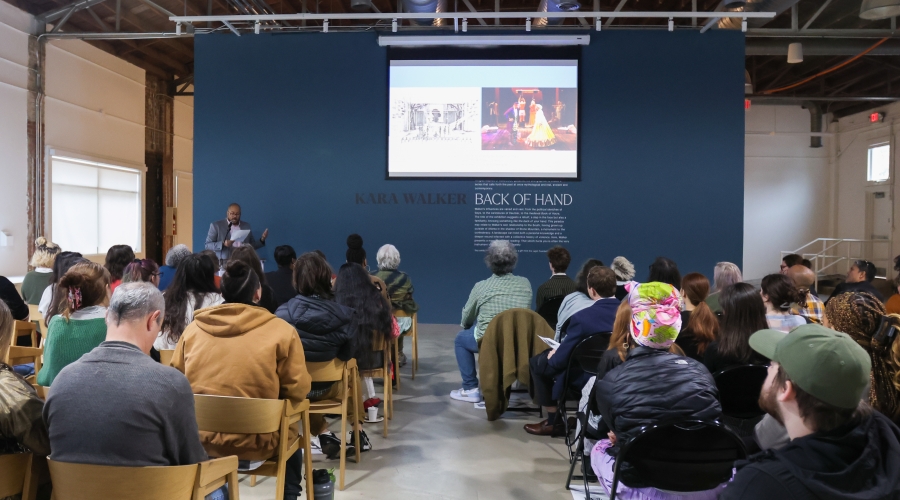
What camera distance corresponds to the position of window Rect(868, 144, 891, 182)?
1415 cm

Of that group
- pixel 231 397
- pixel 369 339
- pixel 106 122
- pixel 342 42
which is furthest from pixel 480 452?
pixel 106 122

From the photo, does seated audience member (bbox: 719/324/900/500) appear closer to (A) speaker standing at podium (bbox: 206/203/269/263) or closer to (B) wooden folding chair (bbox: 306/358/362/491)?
(B) wooden folding chair (bbox: 306/358/362/491)

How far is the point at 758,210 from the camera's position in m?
15.8

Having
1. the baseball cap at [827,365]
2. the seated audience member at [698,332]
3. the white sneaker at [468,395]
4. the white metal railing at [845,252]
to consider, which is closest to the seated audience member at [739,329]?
the seated audience member at [698,332]

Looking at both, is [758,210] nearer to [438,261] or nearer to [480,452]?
[438,261]

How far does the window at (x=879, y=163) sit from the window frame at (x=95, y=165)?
16328mm

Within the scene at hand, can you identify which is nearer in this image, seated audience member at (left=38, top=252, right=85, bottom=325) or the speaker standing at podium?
seated audience member at (left=38, top=252, right=85, bottom=325)

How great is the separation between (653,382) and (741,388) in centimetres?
79

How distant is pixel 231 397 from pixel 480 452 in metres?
1.94

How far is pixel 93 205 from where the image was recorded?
1136 cm

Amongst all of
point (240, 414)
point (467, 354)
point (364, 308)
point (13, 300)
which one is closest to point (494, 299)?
point (467, 354)

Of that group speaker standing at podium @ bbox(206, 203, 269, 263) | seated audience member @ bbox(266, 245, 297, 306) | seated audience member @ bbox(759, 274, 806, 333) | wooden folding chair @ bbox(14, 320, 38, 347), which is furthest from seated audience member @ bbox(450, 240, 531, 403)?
speaker standing at podium @ bbox(206, 203, 269, 263)

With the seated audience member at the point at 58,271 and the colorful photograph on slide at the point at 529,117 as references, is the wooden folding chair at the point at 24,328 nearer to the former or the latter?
the seated audience member at the point at 58,271

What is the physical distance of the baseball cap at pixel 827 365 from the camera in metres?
1.13
